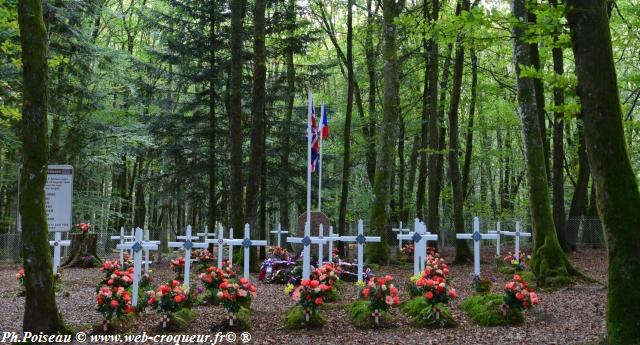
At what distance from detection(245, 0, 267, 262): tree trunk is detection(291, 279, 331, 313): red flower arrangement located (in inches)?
276

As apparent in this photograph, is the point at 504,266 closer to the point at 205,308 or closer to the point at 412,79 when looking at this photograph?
the point at 205,308

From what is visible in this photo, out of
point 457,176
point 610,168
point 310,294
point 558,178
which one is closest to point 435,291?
point 310,294

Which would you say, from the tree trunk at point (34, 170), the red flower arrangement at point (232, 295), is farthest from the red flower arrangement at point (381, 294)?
the tree trunk at point (34, 170)

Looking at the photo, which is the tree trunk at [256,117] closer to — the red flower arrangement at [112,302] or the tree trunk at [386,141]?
the tree trunk at [386,141]

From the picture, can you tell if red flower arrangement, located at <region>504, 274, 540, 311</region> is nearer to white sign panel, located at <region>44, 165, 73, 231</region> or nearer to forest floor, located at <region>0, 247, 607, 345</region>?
forest floor, located at <region>0, 247, 607, 345</region>

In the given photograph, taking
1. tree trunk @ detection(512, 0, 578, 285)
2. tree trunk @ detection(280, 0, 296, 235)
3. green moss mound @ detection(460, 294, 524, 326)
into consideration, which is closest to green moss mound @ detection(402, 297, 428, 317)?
green moss mound @ detection(460, 294, 524, 326)

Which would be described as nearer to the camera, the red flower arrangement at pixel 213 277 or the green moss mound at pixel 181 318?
the green moss mound at pixel 181 318

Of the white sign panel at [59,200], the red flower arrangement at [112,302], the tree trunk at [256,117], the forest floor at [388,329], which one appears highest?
the tree trunk at [256,117]

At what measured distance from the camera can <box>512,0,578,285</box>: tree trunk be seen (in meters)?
10.4

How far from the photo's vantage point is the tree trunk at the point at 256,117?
14.3 m

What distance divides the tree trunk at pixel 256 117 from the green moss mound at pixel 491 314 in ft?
25.0

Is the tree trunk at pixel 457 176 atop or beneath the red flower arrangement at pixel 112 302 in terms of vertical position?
atop

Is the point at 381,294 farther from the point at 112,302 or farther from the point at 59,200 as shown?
the point at 59,200

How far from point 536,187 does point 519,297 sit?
428 cm
